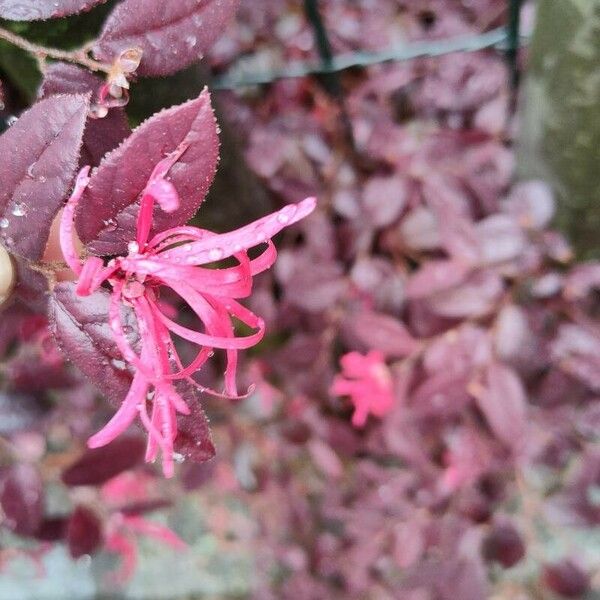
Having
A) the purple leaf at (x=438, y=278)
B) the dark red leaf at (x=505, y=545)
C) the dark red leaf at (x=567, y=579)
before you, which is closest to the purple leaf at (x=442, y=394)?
the purple leaf at (x=438, y=278)

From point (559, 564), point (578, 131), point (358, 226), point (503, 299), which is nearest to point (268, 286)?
point (358, 226)

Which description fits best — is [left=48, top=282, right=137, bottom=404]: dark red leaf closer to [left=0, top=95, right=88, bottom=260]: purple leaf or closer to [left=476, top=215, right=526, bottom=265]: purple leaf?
[left=0, top=95, right=88, bottom=260]: purple leaf

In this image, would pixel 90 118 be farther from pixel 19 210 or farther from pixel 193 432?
pixel 193 432

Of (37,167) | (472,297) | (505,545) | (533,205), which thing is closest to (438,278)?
(472,297)

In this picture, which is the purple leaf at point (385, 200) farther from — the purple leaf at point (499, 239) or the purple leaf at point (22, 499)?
the purple leaf at point (22, 499)

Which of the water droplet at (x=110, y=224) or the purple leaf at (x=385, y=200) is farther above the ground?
the water droplet at (x=110, y=224)

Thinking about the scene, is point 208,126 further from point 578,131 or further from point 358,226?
point 358,226
